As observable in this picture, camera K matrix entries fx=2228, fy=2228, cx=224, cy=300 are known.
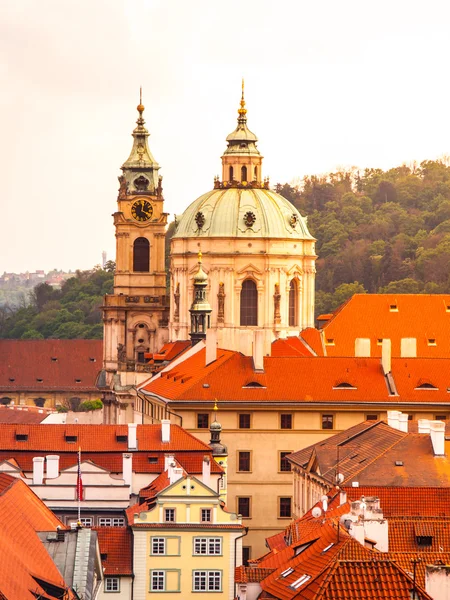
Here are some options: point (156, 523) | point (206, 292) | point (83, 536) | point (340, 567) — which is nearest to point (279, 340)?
point (206, 292)

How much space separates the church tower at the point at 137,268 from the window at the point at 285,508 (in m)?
50.0

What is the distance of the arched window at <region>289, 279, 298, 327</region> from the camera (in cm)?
14188

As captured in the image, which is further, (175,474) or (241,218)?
(241,218)

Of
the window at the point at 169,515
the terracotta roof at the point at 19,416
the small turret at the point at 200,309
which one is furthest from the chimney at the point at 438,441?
the terracotta roof at the point at 19,416

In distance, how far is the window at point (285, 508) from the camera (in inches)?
4203

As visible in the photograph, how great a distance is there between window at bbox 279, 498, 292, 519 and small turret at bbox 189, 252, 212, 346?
30.1 metres

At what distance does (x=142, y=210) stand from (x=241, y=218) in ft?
71.2

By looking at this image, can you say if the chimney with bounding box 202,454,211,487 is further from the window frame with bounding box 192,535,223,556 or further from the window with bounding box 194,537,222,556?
the window with bounding box 194,537,222,556

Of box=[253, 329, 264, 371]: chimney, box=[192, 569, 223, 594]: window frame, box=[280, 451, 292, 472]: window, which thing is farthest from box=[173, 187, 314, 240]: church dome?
box=[192, 569, 223, 594]: window frame

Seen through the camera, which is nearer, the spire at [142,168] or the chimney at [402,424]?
the chimney at [402,424]

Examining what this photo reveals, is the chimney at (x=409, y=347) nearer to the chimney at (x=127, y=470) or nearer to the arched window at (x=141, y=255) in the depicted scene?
the arched window at (x=141, y=255)

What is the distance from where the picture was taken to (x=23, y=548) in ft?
189

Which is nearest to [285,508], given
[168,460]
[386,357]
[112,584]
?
[386,357]

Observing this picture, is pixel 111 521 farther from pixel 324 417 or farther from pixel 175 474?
pixel 324 417
